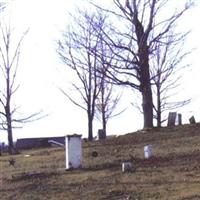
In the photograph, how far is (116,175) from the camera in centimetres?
1265

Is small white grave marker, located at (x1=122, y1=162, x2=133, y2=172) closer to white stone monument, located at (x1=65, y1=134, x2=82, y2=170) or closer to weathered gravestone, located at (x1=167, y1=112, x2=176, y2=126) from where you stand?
white stone monument, located at (x1=65, y1=134, x2=82, y2=170)

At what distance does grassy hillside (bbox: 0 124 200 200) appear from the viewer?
11102mm

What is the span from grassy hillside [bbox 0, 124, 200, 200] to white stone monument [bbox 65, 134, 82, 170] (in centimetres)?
23

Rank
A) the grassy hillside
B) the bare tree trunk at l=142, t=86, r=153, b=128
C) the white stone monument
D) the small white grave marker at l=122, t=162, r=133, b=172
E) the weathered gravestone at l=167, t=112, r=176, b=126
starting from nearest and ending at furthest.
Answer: the grassy hillside → the small white grave marker at l=122, t=162, r=133, b=172 → the white stone monument → the bare tree trunk at l=142, t=86, r=153, b=128 → the weathered gravestone at l=167, t=112, r=176, b=126

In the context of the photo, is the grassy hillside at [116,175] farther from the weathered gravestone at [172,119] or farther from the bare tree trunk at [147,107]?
the weathered gravestone at [172,119]

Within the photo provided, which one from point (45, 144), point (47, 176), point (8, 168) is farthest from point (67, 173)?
point (45, 144)

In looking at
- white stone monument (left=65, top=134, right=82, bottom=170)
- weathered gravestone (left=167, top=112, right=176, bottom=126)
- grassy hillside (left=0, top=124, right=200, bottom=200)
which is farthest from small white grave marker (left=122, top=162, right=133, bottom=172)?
weathered gravestone (left=167, top=112, right=176, bottom=126)

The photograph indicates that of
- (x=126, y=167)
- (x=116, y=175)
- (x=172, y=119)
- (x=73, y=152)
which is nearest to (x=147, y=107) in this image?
(x=172, y=119)

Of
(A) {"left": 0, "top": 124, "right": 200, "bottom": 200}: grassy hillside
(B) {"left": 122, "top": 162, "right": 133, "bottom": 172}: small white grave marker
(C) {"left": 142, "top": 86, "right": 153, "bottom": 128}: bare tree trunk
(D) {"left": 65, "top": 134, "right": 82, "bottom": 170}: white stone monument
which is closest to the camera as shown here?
(A) {"left": 0, "top": 124, "right": 200, "bottom": 200}: grassy hillside

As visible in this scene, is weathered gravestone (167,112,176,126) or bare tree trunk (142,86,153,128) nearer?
bare tree trunk (142,86,153,128)

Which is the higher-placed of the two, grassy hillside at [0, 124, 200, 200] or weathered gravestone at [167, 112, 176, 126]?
weathered gravestone at [167, 112, 176, 126]

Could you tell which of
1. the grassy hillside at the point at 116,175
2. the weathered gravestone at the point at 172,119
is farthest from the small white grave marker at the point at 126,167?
the weathered gravestone at the point at 172,119

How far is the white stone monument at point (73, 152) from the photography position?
1416cm

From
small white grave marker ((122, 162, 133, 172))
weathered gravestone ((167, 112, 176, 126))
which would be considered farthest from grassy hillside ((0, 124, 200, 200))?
weathered gravestone ((167, 112, 176, 126))
